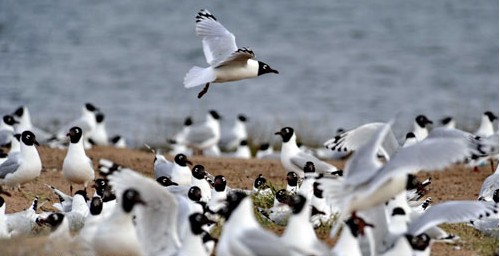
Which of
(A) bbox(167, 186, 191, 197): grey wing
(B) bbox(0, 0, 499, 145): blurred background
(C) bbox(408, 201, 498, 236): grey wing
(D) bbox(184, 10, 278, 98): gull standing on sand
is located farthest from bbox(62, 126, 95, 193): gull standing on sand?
(B) bbox(0, 0, 499, 145): blurred background

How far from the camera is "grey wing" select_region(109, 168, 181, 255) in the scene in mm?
7719

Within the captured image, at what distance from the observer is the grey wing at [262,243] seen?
22.1 feet

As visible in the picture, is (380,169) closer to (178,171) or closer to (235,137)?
(178,171)

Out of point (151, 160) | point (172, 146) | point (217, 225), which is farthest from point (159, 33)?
point (217, 225)

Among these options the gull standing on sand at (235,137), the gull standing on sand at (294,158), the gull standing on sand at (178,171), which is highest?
the gull standing on sand at (294,158)

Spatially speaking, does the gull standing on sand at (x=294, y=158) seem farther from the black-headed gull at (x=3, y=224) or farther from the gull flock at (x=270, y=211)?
the black-headed gull at (x=3, y=224)

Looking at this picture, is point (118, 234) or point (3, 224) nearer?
point (118, 234)

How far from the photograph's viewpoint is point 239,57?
10102 millimetres

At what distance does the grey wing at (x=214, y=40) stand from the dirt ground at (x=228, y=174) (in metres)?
1.40

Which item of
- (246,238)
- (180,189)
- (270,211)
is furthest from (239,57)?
(246,238)

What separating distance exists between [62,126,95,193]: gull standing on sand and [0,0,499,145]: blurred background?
7.60 meters

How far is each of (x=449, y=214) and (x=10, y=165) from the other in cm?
490

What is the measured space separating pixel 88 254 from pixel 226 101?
16450 mm

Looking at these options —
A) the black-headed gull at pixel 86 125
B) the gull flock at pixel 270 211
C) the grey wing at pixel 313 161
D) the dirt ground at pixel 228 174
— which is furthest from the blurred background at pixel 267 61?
the gull flock at pixel 270 211
